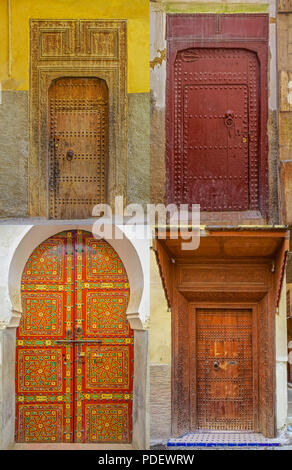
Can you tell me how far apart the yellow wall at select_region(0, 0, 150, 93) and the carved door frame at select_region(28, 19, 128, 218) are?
69 mm

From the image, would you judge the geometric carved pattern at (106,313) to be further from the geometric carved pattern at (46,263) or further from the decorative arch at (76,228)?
the geometric carved pattern at (46,263)

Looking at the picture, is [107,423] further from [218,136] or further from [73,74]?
[73,74]

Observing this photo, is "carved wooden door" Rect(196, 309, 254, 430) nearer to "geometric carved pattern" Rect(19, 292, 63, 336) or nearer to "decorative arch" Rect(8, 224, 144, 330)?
"decorative arch" Rect(8, 224, 144, 330)

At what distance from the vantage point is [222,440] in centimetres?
551

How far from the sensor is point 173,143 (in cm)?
644

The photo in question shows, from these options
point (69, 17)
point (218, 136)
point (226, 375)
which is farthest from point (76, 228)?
point (69, 17)

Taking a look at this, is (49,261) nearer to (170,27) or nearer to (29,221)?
(29,221)

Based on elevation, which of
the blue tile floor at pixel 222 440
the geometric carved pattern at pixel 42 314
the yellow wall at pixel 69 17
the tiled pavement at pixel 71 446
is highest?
the yellow wall at pixel 69 17

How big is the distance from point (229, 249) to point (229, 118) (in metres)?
1.66

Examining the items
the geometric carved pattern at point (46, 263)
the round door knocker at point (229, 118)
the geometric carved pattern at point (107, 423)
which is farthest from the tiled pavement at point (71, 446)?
the round door knocker at point (229, 118)

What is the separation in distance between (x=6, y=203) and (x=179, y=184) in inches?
72.7

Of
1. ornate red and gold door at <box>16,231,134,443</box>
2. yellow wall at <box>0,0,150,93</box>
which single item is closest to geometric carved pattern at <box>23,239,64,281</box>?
ornate red and gold door at <box>16,231,134,443</box>

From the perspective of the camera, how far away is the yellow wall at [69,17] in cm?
645

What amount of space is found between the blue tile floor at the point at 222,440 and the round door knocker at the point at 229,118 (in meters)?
3.10
